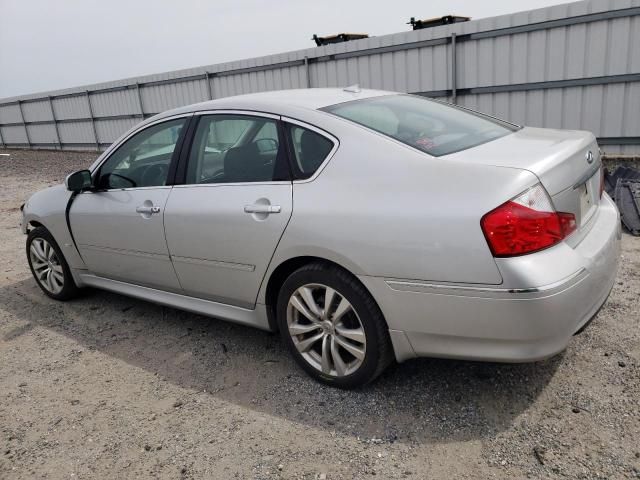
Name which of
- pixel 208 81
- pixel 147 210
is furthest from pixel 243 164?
pixel 208 81

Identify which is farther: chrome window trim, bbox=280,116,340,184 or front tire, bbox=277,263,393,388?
chrome window trim, bbox=280,116,340,184

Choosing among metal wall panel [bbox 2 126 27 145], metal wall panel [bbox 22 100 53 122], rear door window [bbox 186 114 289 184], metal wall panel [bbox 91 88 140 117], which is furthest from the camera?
metal wall panel [bbox 2 126 27 145]

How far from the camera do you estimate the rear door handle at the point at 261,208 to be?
2.81 m

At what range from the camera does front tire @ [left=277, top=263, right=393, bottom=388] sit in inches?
103

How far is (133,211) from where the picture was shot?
11.8 feet

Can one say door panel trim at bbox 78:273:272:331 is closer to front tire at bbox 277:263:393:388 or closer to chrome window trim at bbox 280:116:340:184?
front tire at bbox 277:263:393:388

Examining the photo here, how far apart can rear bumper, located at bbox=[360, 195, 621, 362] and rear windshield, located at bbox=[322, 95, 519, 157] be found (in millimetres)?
679

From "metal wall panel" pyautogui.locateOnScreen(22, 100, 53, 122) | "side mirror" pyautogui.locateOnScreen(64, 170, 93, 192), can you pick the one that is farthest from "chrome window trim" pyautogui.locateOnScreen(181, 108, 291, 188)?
"metal wall panel" pyautogui.locateOnScreen(22, 100, 53, 122)

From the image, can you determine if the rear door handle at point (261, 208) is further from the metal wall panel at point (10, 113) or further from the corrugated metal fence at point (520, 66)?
the metal wall panel at point (10, 113)

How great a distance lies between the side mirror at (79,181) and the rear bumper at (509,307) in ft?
A: 8.01

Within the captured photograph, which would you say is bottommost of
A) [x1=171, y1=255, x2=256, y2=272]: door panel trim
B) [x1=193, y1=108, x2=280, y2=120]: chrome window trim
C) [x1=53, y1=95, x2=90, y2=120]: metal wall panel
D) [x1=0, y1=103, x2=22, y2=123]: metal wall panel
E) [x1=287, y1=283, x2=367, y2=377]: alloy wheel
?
[x1=0, y1=103, x2=22, y2=123]: metal wall panel

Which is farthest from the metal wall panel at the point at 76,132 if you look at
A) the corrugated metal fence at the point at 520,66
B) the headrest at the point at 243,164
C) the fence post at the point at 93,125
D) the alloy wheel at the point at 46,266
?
the headrest at the point at 243,164

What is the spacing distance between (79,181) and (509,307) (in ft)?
10.2

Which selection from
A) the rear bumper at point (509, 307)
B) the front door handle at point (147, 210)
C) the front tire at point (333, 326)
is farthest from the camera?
the front door handle at point (147, 210)
